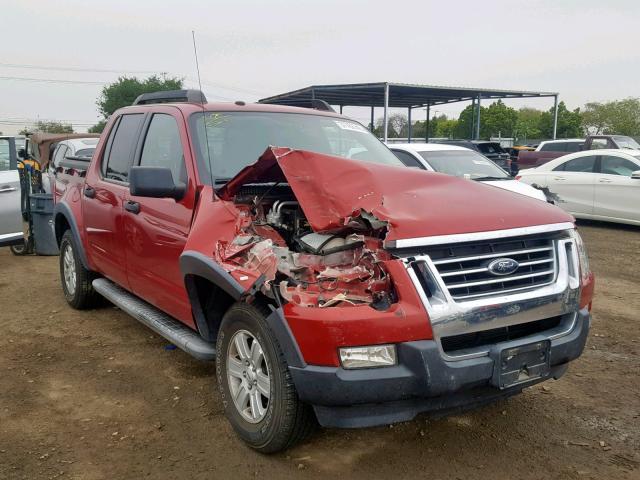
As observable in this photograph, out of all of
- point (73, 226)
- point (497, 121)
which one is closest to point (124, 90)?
point (497, 121)

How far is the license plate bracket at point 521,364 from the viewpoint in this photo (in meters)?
2.72

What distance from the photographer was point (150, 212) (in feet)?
13.3

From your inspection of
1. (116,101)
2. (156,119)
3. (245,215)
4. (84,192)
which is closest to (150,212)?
(156,119)

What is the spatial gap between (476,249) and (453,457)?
1.14 metres

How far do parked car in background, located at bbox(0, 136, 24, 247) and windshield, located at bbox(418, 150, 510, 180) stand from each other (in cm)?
571

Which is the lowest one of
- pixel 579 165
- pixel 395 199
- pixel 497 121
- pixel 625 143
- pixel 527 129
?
pixel 527 129

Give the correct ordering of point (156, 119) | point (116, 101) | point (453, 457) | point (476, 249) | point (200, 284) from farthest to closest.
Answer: point (116, 101) → point (156, 119) → point (200, 284) → point (453, 457) → point (476, 249)

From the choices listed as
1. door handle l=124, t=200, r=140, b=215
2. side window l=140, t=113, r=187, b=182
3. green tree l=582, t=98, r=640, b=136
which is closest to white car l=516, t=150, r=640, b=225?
side window l=140, t=113, r=187, b=182

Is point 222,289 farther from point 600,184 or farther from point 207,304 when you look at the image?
point 600,184

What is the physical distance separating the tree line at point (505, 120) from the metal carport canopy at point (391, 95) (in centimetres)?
1681

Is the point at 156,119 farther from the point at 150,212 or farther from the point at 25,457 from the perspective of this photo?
the point at 25,457

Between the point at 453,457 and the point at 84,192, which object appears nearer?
the point at 453,457

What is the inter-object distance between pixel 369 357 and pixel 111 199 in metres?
2.90

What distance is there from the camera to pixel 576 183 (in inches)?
456
